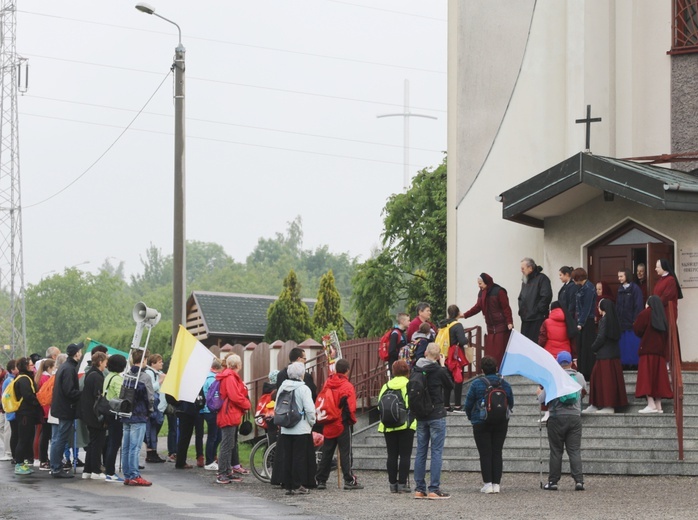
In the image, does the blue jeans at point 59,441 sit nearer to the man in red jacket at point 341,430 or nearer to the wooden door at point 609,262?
the man in red jacket at point 341,430

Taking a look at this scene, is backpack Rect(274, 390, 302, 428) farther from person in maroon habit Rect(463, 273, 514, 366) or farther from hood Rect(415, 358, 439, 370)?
person in maroon habit Rect(463, 273, 514, 366)

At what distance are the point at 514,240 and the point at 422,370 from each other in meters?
8.77

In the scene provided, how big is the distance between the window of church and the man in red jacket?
1047 centimetres

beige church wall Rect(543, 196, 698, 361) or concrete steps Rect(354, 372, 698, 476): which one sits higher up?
beige church wall Rect(543, 196, 698, 361)

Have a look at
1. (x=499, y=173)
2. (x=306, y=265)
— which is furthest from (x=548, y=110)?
(x=306, y=265)

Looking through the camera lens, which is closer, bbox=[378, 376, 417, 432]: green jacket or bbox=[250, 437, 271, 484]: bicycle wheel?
bbox=[378, 376, 417, 432]: green jacket

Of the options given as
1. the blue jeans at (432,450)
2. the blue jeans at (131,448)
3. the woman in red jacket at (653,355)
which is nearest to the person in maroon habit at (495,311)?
the woman in red jacket at (653,355)

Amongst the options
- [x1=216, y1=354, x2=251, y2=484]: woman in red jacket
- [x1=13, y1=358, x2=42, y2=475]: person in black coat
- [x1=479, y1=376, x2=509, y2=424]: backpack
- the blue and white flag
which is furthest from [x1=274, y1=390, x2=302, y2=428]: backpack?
[x1=13, y1=358, x2=42, y2=475]: person in black coat

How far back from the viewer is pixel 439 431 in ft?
49.7

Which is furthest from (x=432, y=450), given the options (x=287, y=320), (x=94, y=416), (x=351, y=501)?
(x=287, y=320)

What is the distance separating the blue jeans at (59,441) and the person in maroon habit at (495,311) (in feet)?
20.8

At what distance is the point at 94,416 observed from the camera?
17.1 meters

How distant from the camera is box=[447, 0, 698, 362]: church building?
2189cm

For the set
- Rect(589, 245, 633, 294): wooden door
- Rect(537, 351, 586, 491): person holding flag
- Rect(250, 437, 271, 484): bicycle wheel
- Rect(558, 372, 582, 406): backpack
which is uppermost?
Rect(589, 245, 633, 294): wooden door
